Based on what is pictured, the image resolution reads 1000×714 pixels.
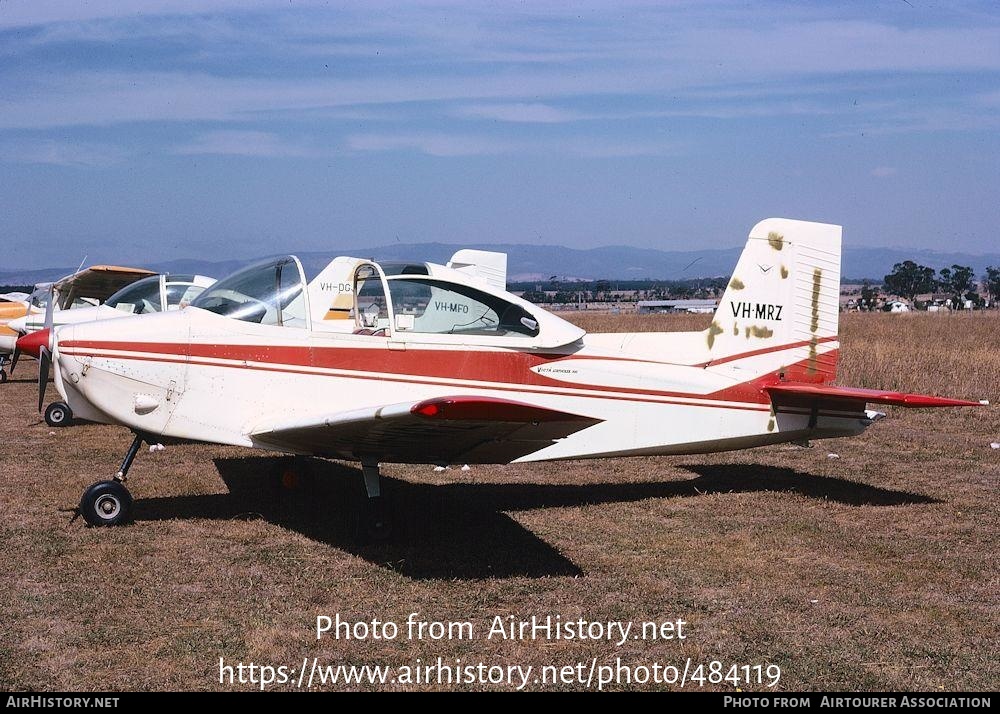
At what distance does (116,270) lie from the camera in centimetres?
1873

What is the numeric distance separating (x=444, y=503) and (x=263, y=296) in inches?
90.5

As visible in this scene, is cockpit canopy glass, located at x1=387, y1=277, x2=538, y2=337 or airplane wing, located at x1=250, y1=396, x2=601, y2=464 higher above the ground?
cockpit canopy glass, located at x1=387, y1=277, x2=538, y2=337

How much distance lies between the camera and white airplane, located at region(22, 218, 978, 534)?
6.19 metres

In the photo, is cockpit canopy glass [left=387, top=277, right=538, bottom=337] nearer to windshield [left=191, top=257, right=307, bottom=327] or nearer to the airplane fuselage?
the airplane fuselage

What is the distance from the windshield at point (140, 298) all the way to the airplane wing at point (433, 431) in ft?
23.5

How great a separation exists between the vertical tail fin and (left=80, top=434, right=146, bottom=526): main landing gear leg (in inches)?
192

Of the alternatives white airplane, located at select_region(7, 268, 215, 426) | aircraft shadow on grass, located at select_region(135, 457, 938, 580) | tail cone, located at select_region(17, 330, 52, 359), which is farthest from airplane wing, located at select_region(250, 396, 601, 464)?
white airplane, located at select_region(7, 268, 215, 426)

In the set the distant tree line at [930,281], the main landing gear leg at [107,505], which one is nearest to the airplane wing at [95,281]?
the main landing gear leg at [107,505]

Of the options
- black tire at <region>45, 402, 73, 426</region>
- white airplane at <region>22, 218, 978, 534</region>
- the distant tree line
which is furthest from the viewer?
the distant tree line

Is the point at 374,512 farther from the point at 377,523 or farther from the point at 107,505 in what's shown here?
the point at 107,505

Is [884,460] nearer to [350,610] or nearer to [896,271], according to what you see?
[350,610]

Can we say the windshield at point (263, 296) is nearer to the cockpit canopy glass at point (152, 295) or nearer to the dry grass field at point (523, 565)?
the dry grass field at point (523, 565)
